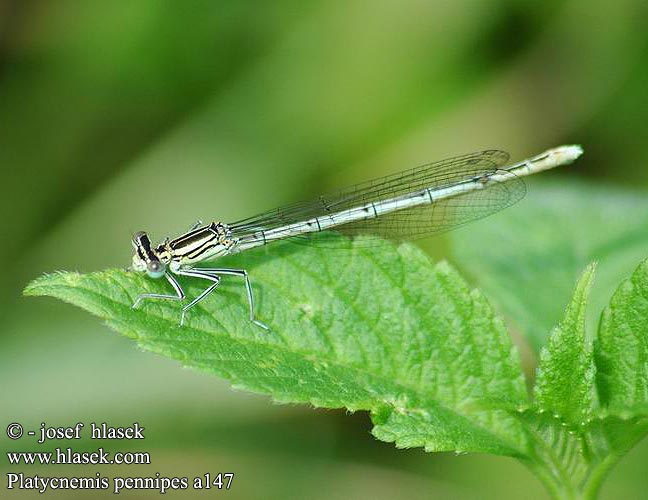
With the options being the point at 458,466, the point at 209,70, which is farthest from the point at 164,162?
the point at 458,466

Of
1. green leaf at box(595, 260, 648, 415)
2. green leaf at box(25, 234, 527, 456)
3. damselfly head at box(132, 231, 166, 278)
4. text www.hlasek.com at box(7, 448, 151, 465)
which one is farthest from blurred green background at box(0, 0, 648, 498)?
green leaf at box(595, 260, 648, 415)

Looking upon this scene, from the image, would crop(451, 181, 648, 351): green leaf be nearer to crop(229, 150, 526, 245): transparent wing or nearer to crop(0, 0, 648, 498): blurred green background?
crop(229, 150, 526, 245): transparent wing

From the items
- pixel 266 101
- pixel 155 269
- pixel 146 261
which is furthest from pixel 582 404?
pixel 266 101

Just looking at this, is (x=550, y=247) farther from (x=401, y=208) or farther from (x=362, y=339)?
(x=362, y=339)

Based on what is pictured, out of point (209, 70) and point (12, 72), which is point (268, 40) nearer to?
point (209, 70)

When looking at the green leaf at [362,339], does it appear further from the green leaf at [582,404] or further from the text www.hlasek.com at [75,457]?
the text www.hlasek.com at [75,457]

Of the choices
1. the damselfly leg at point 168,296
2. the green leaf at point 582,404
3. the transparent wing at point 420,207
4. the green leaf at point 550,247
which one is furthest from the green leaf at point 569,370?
the transparent wing at point 420,207

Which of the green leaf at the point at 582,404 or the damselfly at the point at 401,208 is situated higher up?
the damselfly at the point at 401,208
